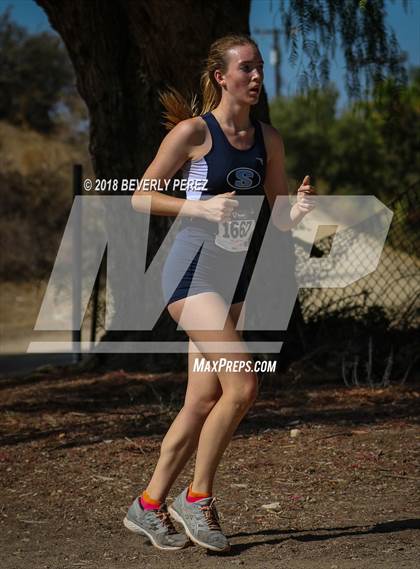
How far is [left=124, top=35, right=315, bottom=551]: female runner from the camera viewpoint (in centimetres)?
427

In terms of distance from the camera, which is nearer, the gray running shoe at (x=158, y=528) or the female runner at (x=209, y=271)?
the female runner at (x=209, y=271)

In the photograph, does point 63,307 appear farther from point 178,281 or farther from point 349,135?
point 349,135

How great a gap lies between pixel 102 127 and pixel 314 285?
84.0 inches

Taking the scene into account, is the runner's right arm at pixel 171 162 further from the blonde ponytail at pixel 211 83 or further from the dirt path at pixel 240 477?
the dirt path at pixel 240 477

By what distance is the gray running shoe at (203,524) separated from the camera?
14.2ft

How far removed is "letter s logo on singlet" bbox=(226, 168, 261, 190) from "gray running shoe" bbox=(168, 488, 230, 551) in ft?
4.22

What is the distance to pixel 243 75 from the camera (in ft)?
14.5

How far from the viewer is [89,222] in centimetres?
1341

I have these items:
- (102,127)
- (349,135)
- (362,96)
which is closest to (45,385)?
(102,127)

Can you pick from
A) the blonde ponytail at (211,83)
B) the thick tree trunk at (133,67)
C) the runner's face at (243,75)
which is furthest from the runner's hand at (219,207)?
the thick tree trunk at (133,67)
